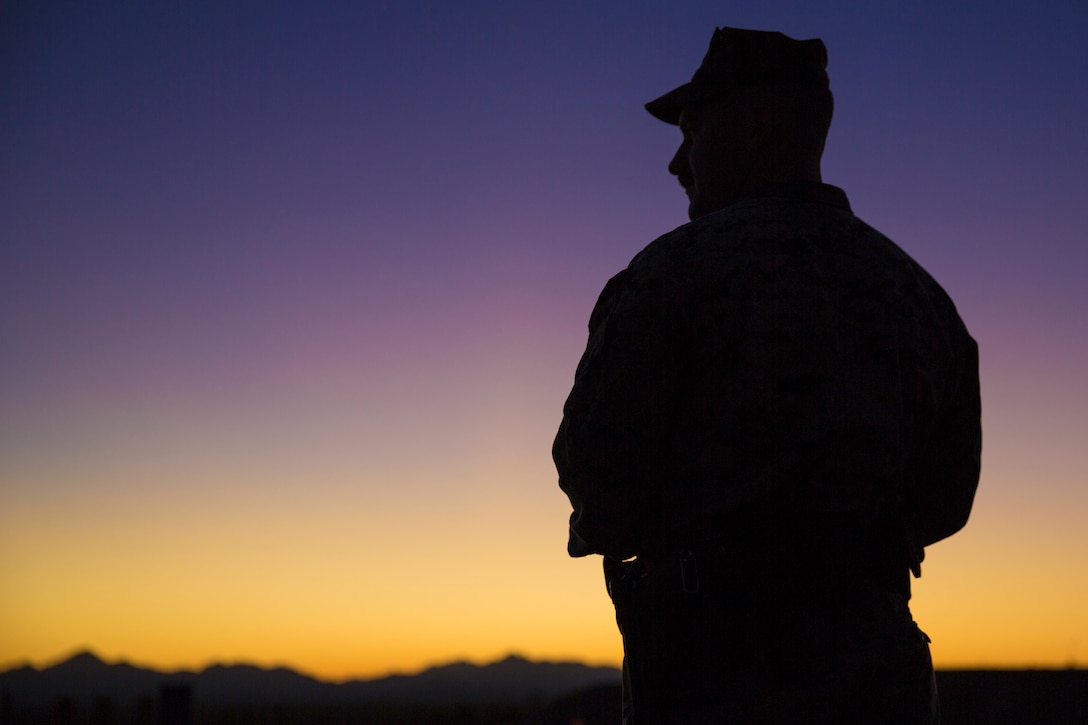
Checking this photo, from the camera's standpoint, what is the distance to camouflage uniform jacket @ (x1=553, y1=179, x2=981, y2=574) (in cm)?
208

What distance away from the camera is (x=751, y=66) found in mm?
2732

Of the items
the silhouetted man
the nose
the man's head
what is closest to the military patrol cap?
the man's head

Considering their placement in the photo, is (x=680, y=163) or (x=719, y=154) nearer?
(x=719, y=154)

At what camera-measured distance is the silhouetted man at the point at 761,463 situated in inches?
80.4

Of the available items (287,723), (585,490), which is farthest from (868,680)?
(287,723)

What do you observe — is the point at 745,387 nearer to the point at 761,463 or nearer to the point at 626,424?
the point at 761,463

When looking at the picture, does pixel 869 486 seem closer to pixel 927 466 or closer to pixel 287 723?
pixel 927 466

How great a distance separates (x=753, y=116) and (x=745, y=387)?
0.95m

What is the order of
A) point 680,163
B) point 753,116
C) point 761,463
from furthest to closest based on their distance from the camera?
point 680,163 → point 753,116 → point 761,463

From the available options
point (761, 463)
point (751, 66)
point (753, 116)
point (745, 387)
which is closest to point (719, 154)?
point (753, 116)

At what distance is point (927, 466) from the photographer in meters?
2.46

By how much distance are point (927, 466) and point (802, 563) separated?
606mm

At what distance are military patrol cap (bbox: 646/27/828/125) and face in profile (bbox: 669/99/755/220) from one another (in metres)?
0.05

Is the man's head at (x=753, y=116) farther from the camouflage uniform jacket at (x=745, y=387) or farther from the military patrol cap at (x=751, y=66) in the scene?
the camouflage uniform jacket at (x=745, y=387)
